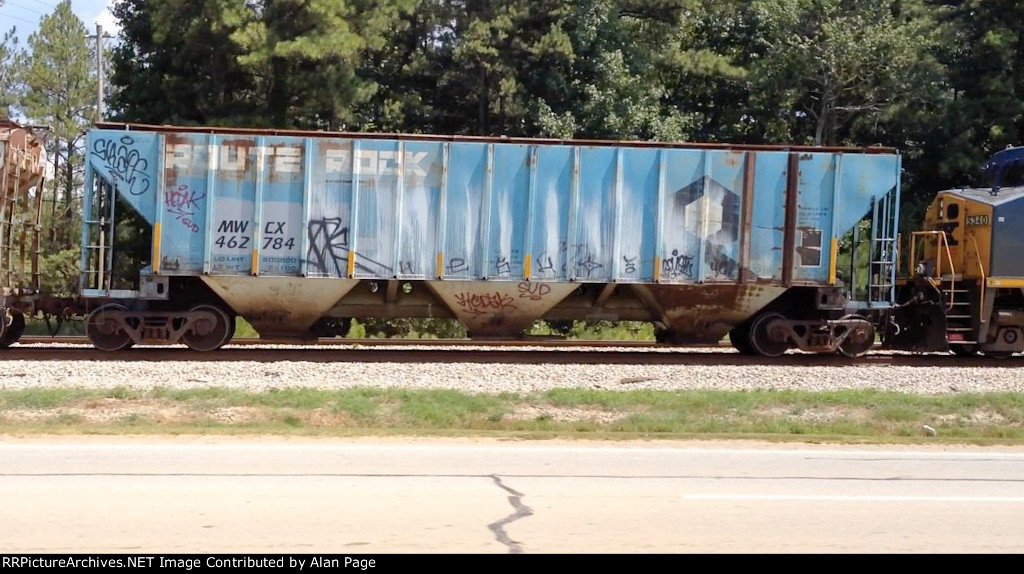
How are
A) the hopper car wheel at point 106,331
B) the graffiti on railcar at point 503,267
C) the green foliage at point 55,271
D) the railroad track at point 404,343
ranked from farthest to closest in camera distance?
the green foliage at point 55,271
the railroad track at point 404,343
the graffiti on railcar at point 503,267
the hopper car wheel at point 106,331

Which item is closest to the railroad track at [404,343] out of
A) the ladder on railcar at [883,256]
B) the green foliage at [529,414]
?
the ladder on railcar at [883,256]

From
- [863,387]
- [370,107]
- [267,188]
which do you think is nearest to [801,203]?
[863,387]

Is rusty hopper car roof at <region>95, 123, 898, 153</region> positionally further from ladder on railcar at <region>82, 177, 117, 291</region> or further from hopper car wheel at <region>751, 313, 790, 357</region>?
hopper car wheel at <region>751, 313, 790, 357</region>

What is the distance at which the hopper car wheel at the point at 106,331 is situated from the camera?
16.8m

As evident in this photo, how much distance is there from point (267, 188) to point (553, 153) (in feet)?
14.4

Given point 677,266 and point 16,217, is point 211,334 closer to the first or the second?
point 16,217

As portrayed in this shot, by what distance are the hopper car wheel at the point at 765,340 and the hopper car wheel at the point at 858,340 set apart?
94 cm

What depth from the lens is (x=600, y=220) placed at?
57.8 ft

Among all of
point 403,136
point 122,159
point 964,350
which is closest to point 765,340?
point 964,350

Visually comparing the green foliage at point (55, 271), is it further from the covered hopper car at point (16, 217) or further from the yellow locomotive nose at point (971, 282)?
the yellow locomotive nose at point (971, 282)

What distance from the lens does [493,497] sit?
298 inches

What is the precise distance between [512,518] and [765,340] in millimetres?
11950
